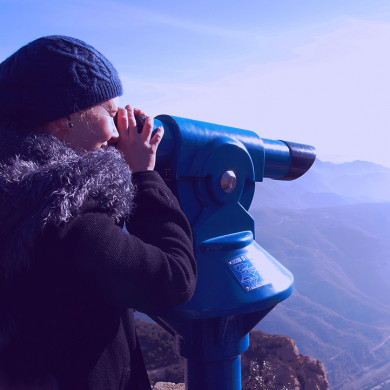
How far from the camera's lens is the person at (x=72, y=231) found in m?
0.71

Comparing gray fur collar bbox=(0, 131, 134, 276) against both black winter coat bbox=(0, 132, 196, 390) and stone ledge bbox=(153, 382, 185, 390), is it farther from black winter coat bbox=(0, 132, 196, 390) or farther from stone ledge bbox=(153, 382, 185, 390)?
stone ledge bbox=(153, 382, 185, 390)

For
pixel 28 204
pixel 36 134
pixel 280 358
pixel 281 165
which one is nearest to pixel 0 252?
pixel 28 204

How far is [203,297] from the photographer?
104 centimetres

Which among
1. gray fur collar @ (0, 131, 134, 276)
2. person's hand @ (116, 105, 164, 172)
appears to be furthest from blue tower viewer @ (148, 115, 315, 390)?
gray fur collar @ (0, 131, 134, 276)

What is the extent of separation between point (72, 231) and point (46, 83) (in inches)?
11.3

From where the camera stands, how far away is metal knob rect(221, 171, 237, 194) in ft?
3.73

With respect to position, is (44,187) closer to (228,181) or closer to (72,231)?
(72,231)

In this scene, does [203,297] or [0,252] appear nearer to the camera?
[0,252]

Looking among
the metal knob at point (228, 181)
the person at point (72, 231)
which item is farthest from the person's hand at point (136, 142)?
the metal knob at point (228, 181)

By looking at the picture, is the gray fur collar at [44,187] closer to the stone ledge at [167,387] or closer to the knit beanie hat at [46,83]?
the knit beanie hat at [46,83]

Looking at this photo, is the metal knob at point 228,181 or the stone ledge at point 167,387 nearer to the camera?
the metal knob at point 228,181

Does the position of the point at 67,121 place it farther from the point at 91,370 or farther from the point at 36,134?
the point at 91,370

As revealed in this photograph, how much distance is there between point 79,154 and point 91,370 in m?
0.41

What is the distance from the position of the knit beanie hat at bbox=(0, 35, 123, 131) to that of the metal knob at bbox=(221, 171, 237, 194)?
0.43m
